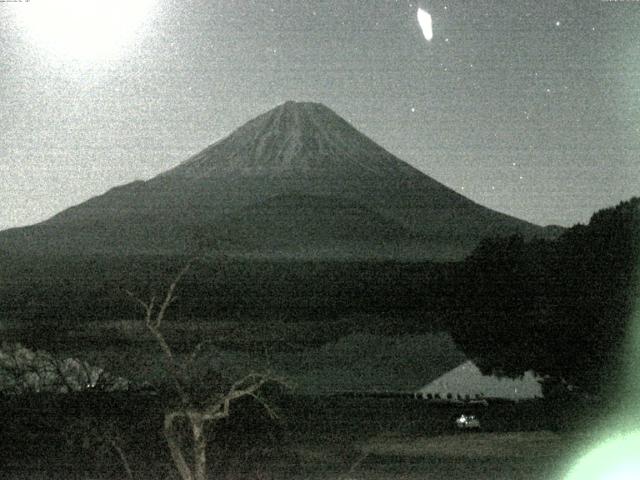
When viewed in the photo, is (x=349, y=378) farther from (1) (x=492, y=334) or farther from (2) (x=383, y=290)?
(2) (x=383, y=290)

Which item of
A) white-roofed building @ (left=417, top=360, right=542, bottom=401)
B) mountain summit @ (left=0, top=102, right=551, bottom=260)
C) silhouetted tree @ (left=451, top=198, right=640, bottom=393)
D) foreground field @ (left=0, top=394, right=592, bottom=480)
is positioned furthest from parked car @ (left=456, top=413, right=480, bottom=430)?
mountain summit @ (left=0, top=102, right=551, bottom=260)

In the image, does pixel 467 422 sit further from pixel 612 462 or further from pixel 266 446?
pixel 612 462

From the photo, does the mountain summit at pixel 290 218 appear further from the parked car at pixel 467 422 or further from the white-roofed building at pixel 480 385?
the parked car at pixel 467 422

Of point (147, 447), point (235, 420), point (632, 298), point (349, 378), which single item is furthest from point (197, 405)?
point (349, 378)

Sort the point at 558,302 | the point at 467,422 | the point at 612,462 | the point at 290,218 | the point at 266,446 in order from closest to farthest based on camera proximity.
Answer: the point at 612,462
the point at 266,446
the point at 467,422
the point at 558,302
the point at 290,218

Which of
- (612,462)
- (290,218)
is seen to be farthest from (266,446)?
(290,218)

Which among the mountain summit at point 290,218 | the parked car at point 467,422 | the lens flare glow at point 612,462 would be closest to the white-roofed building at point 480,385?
the parked car at point 467,422
